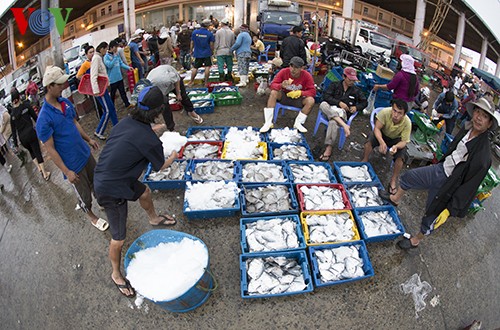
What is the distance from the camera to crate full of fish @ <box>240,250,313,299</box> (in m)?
2.56

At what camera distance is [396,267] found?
119 inches

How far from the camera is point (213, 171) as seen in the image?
12.3 ft

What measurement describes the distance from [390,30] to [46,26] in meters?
7.48

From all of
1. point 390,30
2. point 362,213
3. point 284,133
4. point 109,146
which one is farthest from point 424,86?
point 109,146

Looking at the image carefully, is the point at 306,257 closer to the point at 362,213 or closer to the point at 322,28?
the point at 362,213

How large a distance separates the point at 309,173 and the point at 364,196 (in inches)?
29.0

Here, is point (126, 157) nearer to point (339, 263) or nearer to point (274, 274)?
point (274, 274)

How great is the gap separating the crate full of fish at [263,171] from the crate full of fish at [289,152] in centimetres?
20

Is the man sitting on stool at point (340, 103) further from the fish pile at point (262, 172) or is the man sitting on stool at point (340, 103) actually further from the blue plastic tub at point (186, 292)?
the blue plastic tub at point (186, 292)

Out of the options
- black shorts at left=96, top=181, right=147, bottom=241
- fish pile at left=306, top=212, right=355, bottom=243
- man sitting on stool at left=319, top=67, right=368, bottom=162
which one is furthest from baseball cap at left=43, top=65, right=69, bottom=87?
man sitting on stool at left=319, top=67, right=368, bottom=162

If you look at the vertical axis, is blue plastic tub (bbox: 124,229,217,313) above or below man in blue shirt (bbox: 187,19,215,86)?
below

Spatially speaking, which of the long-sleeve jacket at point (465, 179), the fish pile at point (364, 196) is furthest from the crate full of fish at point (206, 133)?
the long-sleeve jacket at point (465, 179)

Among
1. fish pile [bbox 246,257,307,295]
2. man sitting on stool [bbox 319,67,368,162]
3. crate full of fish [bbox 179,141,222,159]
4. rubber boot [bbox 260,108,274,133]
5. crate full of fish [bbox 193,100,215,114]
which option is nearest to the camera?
fish pile [bbox 246,257,307,295]

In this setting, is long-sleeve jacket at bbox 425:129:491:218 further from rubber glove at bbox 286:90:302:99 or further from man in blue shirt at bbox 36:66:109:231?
man in blue shirt at bbox 36:66:109:231
